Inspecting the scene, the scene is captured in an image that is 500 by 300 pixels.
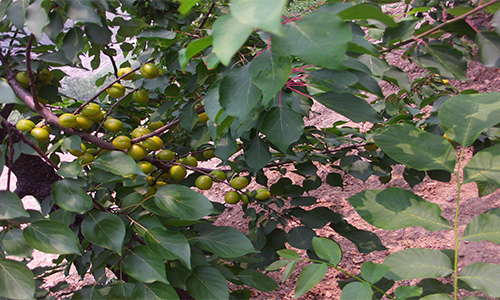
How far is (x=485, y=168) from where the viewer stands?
1.70ft

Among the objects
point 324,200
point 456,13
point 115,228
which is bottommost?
point 324,200

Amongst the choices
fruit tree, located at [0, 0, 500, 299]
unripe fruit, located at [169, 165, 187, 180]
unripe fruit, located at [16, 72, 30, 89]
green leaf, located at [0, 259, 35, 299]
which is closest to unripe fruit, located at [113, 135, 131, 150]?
fruit tree, located at [0, 0, 500, 299]

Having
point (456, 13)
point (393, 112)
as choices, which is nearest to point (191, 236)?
point (456, 13)

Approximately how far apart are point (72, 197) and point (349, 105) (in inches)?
24.8

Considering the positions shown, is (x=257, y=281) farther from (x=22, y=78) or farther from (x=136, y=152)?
(x=22, y=78)

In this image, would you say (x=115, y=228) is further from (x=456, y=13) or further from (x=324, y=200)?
(x=324, y=200)

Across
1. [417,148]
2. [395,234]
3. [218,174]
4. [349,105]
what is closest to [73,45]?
[218,174]

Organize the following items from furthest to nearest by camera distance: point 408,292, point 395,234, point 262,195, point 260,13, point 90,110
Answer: point 395,234 < point 262,195 < point 90,110 < point 408,292 < point 260,13

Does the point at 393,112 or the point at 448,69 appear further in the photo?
the point at 393,112

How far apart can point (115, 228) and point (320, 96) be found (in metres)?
0.53

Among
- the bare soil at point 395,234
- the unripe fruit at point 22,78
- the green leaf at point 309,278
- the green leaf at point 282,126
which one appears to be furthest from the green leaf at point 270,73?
the bare soil at point 395,234

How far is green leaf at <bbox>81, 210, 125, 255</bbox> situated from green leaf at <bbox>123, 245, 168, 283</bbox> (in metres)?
0.06

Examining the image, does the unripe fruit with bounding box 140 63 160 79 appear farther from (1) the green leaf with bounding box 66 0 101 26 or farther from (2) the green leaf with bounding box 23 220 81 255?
(2) the green leaf with bounding box 23 220 81 255

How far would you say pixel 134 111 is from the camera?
159 centimetres
